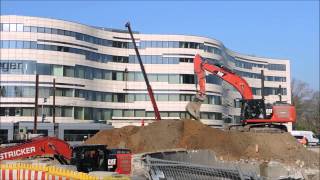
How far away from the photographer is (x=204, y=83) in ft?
126

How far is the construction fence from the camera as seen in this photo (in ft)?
35.9

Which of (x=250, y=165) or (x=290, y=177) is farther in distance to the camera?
(x=250, y=165)

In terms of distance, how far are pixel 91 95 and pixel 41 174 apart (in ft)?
207

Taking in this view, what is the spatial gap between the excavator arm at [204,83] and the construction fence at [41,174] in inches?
972

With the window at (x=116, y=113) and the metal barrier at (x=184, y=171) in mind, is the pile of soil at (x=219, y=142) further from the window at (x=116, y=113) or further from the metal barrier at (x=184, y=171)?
the window at (x=116, y=113)

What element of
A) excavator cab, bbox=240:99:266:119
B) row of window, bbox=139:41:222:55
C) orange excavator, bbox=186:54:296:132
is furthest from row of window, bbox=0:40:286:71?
excavator cab, bbox=240:99:266:119

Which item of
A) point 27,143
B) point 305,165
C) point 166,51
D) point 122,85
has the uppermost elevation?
point 166,51

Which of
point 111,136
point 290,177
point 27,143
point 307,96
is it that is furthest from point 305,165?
point 307,96

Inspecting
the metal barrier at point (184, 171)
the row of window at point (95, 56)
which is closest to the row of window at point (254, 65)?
the row of window at point (95, 56)

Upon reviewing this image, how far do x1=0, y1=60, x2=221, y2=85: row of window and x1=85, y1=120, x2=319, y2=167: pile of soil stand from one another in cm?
3534

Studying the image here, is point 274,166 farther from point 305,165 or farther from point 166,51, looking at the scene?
point 166,51

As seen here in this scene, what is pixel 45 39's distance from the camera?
226ft

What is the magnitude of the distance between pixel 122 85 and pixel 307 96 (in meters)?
66.4

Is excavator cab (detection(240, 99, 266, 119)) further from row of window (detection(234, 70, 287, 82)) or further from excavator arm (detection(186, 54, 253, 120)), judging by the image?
row of window (detection(234, 70, 287, 82))
